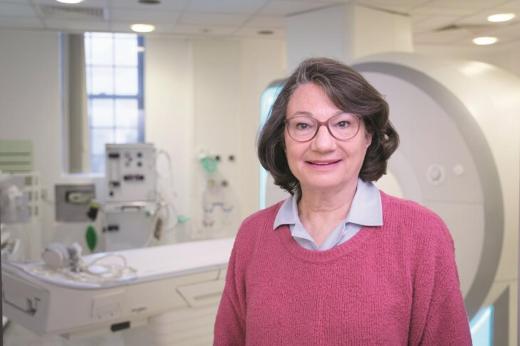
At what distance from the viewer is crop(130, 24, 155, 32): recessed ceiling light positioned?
409cm

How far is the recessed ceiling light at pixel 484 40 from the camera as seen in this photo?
4.42m

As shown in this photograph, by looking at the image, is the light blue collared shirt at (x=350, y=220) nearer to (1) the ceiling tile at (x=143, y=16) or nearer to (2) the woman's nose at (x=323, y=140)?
(2) the woman's nose at (x=323, y=140)

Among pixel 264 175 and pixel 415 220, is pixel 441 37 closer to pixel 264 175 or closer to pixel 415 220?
pixel 264 175

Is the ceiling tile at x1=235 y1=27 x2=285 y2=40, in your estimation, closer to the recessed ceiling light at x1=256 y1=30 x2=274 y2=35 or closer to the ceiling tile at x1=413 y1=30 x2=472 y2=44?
the recessed ceiling light at x1=256 y1=30 x2=274 y2=35

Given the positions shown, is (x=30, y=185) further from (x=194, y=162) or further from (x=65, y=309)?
(x=65, y=309)

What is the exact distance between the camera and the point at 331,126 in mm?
1035

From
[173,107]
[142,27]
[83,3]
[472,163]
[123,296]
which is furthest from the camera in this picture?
[173,107]

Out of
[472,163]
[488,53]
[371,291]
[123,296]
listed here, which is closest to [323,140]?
[371,291]

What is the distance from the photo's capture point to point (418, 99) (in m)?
2.30

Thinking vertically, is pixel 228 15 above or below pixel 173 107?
above

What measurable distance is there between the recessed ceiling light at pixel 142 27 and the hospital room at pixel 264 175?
0.05 meters

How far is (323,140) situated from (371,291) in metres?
0.32

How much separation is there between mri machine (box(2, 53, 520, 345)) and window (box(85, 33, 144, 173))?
10.8 feet

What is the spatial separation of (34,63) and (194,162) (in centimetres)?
185
